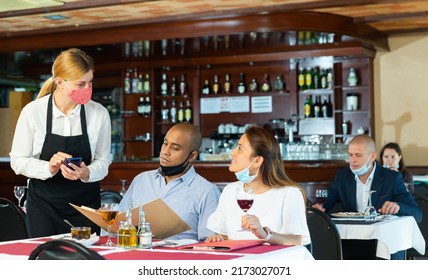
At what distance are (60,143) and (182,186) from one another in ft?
1.84

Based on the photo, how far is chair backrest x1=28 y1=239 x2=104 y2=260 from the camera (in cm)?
193

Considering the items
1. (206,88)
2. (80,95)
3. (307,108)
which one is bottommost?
(80,95)

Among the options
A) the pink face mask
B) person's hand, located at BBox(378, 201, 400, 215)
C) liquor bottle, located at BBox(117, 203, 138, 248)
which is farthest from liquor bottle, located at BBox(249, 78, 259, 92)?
liquor bottle, located at BBox(117, 203, 138, 248)

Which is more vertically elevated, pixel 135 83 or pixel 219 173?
pixel 135 83

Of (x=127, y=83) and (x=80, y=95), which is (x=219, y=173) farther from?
(x=80, y=95)

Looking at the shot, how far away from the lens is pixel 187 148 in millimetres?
3432

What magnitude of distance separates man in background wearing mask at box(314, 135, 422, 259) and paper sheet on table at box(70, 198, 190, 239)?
1.75m

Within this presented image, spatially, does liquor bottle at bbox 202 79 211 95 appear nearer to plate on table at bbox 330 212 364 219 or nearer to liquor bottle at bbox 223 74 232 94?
liquor bottle at bbox 223 74 232 94

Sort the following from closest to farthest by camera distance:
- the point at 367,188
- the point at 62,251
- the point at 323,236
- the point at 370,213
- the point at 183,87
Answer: the point at 62,251 → the point at 323,236 → the point at 370,213 → the point at 367,188 → the point at 183,87

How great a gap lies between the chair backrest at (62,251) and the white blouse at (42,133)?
1102mm

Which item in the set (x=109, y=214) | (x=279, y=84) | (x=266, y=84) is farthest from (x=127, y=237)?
(x=266, y=84)

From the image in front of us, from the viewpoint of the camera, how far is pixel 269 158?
3027 millimetres

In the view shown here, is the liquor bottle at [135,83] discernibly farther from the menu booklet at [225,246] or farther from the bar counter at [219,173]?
the menu booklet at [225,246]

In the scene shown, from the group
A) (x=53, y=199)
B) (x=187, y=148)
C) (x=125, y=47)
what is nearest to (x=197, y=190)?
(x=187, y=148)
